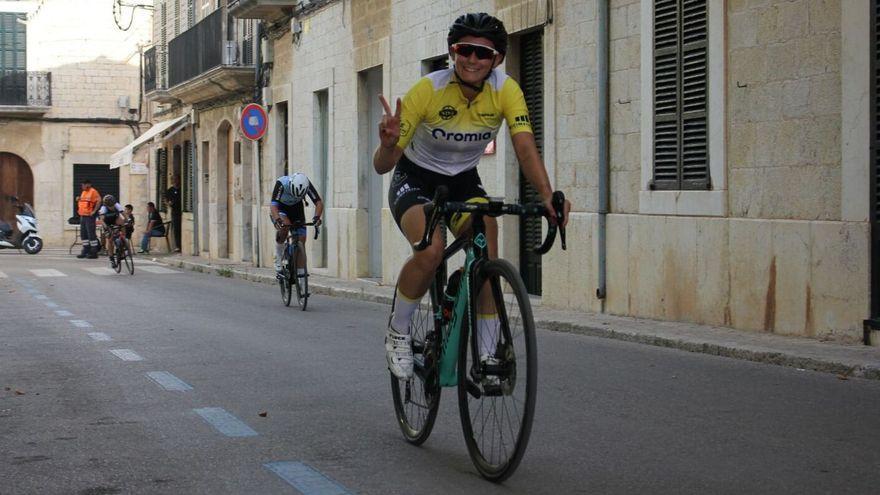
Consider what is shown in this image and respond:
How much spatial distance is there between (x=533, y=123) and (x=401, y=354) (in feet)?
36.7

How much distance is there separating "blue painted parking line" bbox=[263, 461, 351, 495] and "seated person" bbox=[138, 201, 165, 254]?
117 ft

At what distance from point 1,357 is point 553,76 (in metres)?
7.54

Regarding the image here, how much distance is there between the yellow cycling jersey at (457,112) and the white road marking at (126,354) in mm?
5105

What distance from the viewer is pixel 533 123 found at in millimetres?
17344

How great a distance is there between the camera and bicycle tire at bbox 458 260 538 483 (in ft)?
17.4

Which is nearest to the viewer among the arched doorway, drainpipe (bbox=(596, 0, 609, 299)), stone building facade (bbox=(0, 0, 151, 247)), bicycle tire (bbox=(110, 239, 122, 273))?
drainpipe (bbox=(596, 0, 609, 299))

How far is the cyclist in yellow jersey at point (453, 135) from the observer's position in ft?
19.5

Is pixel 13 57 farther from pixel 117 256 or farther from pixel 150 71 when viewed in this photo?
pixel 117 256

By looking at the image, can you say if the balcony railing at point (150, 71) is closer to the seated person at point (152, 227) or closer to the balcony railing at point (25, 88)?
the seated person at point (152, 227)

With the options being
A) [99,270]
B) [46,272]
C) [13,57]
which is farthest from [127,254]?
[13,57]

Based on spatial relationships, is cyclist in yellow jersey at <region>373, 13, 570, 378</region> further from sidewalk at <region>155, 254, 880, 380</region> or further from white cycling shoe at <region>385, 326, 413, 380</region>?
sidewalk at <region>155, 254, 880, 380</region>

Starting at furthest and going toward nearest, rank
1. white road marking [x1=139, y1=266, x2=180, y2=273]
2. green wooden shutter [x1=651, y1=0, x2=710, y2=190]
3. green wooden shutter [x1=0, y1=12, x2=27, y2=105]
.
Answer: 1. green wooden shutter [x1=0, y1=12, x2=27, y2=105]
2. white road marking [x1=139, y1=266, x2=180, y2=273]
3. green wooden shutter [x1=651, y1=0, x2=710, y2=190]

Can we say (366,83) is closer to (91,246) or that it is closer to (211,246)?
(211,246)

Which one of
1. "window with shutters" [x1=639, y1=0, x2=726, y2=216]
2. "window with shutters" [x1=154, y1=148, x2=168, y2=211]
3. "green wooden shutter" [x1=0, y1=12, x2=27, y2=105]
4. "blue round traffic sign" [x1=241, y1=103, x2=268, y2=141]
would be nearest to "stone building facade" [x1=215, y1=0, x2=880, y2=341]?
"window with shutters" [x1=639, y1=0, x2=726, y2=216]
